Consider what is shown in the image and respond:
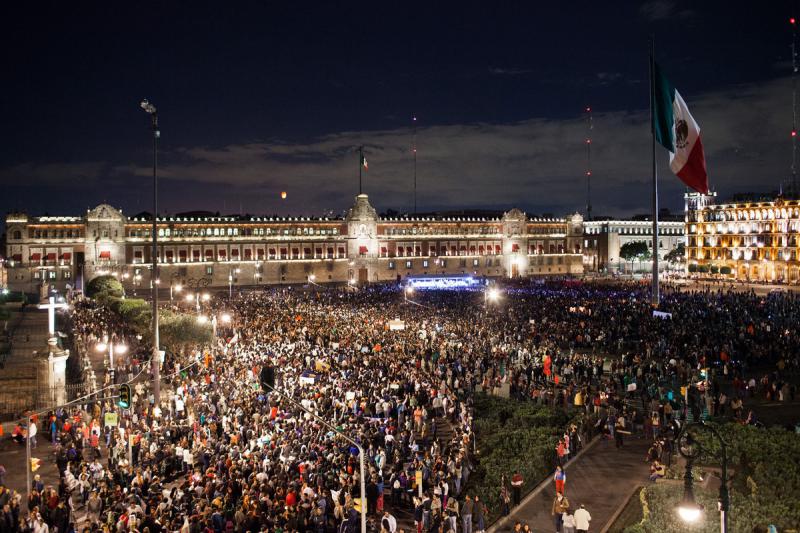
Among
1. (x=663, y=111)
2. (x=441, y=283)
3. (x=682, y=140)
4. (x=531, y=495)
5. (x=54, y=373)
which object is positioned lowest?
(x=531, y=495)

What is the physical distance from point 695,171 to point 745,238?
2862 inches

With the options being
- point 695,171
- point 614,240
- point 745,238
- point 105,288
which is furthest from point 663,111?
point 614,240

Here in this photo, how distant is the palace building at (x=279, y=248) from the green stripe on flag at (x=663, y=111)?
2157 inches

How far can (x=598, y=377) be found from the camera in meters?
23.1

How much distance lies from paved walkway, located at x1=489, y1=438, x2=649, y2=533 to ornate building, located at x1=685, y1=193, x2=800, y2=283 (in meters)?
73.4

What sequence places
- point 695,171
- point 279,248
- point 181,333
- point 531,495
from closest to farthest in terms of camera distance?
point 531,495, point 695,171, point 181,333, point 279,248

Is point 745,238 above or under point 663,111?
under

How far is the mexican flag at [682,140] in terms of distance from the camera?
2166 cm

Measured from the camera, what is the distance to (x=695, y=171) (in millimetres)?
21719

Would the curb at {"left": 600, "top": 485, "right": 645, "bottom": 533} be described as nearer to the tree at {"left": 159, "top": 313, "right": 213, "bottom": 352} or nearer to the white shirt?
the white shirt

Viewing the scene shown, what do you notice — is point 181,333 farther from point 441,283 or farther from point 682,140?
point 441,283

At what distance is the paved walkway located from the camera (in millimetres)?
12617

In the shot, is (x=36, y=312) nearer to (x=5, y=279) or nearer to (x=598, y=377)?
(x=5, y=279)

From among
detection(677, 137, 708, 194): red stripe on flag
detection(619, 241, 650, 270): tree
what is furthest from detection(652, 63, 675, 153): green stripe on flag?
detection(619, 241, 650, 270): tree
